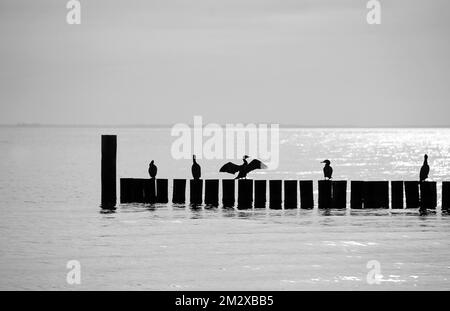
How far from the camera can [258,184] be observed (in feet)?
91.6

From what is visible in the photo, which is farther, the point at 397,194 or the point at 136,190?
the point at 136,190

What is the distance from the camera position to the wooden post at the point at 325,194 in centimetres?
2769

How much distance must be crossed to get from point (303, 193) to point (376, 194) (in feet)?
7.74

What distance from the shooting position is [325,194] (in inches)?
1091

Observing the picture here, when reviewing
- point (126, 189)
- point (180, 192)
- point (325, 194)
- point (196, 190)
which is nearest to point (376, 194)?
point (325, 194)

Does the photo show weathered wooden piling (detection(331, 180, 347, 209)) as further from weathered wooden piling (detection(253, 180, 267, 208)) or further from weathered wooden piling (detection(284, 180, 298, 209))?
weathered wooden piling (detection(253, 180, 267, 208))

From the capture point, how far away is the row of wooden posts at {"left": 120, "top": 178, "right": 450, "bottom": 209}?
27609mm

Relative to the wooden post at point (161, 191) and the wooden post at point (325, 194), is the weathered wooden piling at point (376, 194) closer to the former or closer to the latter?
the wooden post at point (325, 194)

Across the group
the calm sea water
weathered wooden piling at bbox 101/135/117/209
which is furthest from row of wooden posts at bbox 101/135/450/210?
the calm sea water

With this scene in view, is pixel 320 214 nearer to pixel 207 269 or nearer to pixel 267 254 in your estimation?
pixel 267 254

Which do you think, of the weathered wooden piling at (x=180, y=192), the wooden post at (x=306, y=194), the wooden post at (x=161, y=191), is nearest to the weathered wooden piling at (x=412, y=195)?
the wooden post at (x=306, y=194)

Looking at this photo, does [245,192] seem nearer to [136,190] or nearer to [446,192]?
[136,190]
